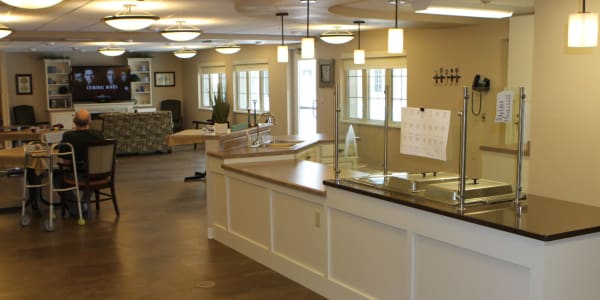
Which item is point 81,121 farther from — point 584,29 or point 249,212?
point 584,29

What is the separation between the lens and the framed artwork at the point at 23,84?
16.0 meters

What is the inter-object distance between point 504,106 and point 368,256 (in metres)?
1.22

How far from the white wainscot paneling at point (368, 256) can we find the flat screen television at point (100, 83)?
13.5 meters

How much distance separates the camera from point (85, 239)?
242 inches

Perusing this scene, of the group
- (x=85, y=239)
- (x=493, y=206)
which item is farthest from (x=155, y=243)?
(x=493, y=206)

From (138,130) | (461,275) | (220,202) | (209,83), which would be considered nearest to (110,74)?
(209,83)

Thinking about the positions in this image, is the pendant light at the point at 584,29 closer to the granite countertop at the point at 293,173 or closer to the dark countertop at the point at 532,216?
the dark countertop at the point at 532,216

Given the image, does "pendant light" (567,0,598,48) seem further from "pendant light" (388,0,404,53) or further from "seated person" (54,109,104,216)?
"seated person" (54,109,104,216)

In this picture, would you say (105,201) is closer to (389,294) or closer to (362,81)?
(362,81)

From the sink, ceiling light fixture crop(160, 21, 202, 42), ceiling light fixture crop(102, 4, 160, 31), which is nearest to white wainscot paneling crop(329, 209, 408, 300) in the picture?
the sink

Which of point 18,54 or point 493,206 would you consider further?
point 18,54

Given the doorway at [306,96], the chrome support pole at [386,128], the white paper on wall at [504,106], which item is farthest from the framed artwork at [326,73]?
the white paper on wall at [504,106]

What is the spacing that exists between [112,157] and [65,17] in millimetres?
1960

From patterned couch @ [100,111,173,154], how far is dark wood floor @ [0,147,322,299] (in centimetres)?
486
